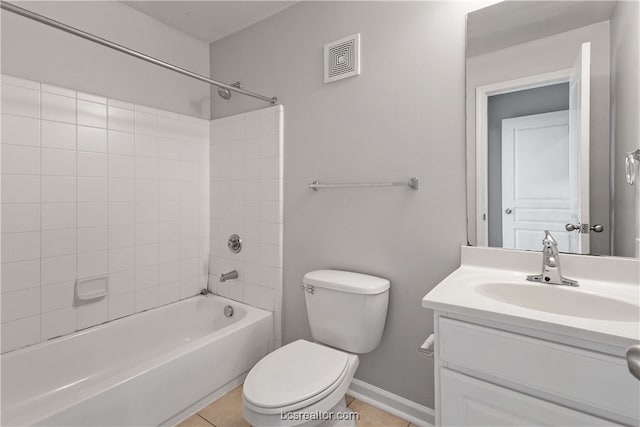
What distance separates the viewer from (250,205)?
2.10 metres

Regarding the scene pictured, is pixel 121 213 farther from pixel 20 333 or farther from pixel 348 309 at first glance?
pixel 348 309

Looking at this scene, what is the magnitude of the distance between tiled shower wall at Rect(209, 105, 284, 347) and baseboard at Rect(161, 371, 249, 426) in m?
0.34

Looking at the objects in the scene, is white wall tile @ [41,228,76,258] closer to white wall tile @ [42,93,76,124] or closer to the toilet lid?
white wall tile @ [42,93,76,124]

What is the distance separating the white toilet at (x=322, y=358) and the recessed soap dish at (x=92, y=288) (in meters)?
1.08

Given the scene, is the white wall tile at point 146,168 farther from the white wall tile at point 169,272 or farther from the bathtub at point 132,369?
the bathtub at point 132,369

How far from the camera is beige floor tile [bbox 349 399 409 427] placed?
1.51m

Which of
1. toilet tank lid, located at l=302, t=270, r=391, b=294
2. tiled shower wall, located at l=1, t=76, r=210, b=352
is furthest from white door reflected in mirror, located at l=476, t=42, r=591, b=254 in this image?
tiled shower wall, located at l=1, t=76, r=210, b=352

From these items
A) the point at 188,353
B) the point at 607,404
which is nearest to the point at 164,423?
the point at 188,353

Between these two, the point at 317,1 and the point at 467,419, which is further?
the point at 317,1

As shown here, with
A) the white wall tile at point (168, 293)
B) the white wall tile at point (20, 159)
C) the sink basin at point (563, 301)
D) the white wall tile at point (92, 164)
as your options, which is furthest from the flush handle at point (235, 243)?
the sink basin at point (563, 301)

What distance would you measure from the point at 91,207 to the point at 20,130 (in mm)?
467

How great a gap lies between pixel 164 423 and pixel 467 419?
4.29 ft

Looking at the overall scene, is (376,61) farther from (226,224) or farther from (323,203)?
(226,224)

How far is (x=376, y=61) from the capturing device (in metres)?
1.59
